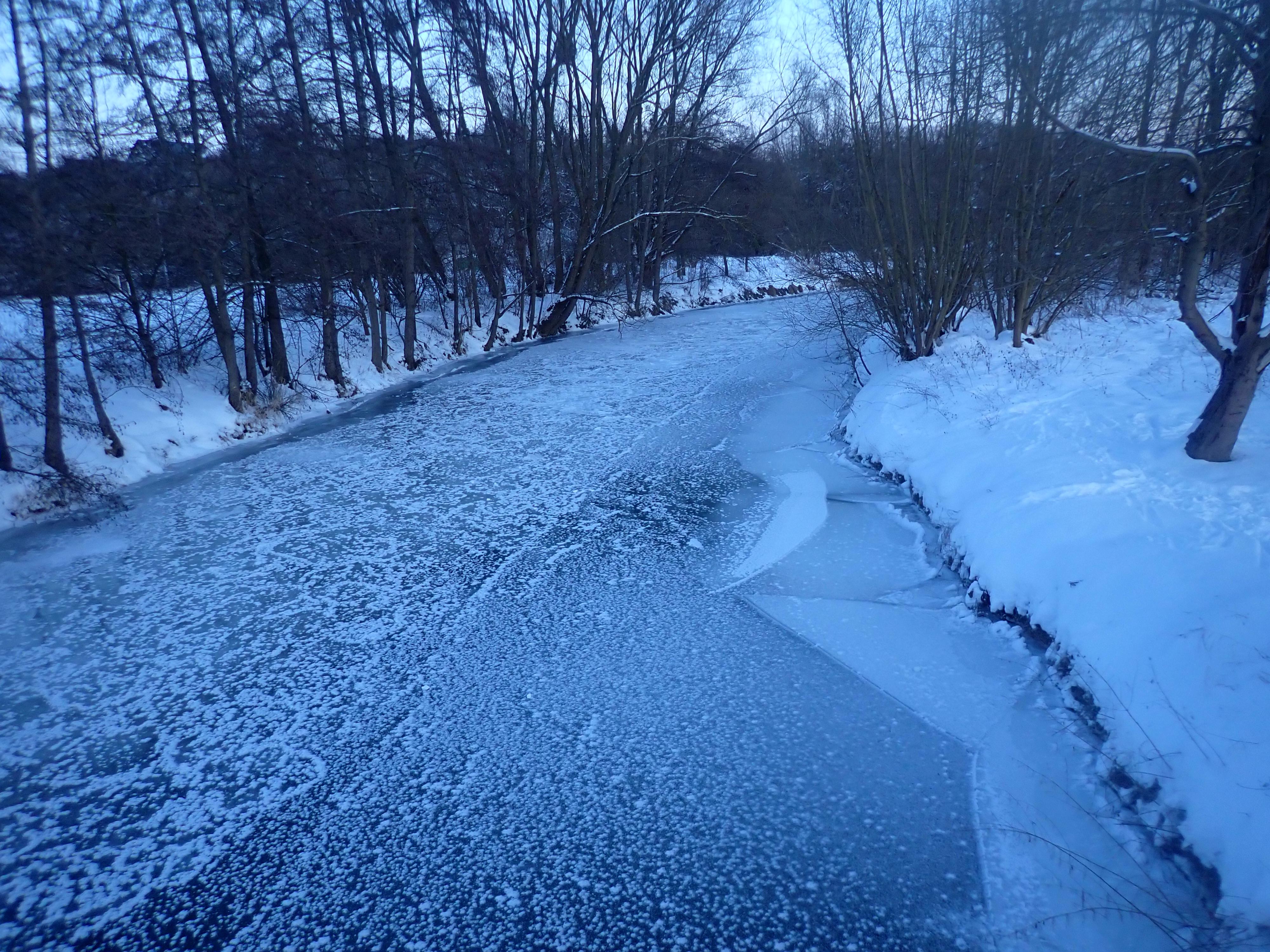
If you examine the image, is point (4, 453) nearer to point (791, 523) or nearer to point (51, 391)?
point (51, 391)

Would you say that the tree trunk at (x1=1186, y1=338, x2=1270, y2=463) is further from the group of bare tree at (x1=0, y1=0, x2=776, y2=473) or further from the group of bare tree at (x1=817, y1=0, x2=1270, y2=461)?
the group of bare tree at (x1=0, y1=0, x2=776, y2=473)

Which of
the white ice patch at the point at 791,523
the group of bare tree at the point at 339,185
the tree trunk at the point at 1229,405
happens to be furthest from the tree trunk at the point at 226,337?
the tree trunk at the point at 1229,405

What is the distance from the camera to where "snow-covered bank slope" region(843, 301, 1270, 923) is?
3176mm

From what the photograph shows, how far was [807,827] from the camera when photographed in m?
3.46

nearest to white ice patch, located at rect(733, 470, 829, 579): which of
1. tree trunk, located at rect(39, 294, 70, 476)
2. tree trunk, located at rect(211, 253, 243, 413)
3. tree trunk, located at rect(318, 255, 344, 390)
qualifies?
tree trunk, located at rect(39, 294, 70, 476)

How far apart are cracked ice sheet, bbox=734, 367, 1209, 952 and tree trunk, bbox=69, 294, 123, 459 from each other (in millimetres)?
7707

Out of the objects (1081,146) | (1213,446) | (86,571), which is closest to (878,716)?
(1213,446)

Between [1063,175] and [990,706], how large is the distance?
28.5 ft

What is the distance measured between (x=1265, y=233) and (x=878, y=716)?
12.8ft

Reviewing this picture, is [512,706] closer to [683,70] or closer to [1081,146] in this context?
[1081,146]

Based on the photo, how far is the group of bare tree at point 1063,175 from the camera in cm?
479

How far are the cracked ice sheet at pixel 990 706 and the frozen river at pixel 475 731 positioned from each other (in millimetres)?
74

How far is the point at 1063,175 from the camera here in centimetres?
1015

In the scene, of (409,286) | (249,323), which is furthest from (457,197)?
(249,323)
